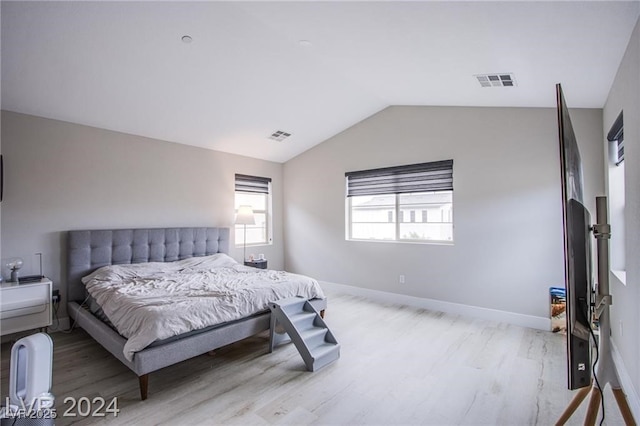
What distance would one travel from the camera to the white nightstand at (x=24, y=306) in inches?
120

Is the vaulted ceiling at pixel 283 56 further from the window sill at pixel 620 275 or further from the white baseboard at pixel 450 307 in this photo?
the white baseboard at pixel 450 307

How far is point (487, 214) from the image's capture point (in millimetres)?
4047

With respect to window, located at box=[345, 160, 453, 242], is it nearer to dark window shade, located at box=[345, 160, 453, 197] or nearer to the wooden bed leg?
dark window shade, located at box=[345, 160, 453, 197]

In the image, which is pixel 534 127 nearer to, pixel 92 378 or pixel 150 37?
pixel 150 37

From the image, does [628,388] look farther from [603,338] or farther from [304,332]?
[304,332]

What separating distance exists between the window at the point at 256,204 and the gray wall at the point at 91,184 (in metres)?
0.33

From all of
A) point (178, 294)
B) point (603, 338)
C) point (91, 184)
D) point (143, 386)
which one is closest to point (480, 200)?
point (603, 338)

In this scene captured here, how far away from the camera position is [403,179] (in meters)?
4.79

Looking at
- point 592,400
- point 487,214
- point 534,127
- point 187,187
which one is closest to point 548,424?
point 592,400

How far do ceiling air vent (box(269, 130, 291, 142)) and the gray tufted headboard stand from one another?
169 cm

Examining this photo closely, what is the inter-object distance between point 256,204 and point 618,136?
503 centimetres

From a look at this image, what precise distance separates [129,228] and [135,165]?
86cm

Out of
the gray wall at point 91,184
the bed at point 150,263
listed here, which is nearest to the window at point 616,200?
the bed at point 150,263

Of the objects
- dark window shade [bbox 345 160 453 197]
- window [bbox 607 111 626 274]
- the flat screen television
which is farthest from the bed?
window [bbox 607 111 626 274]
